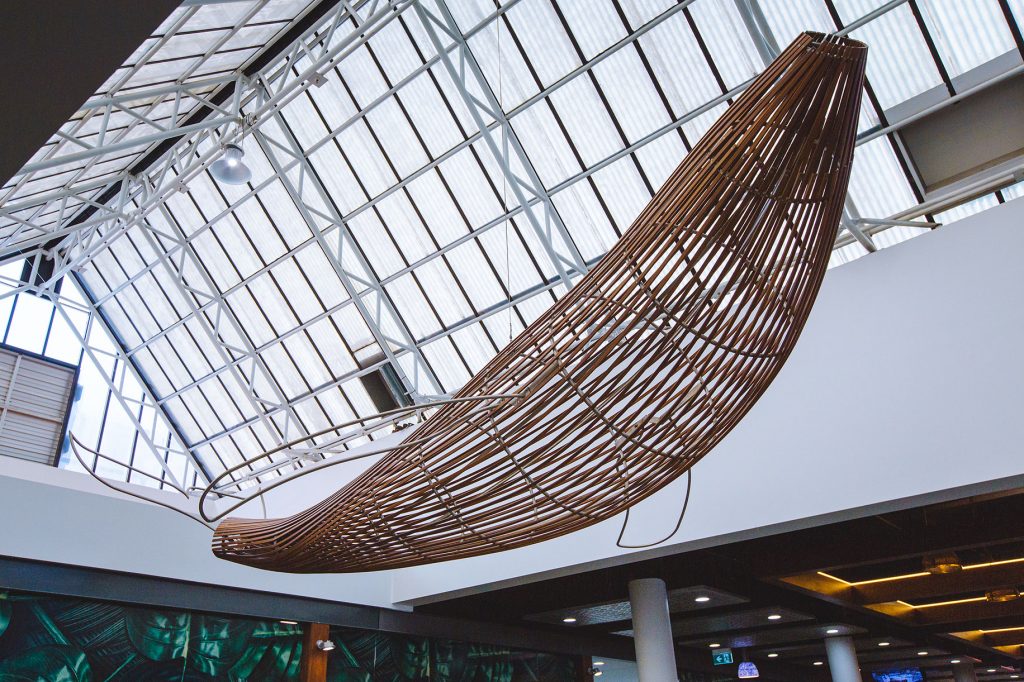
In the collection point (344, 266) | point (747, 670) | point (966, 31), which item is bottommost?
point (747, 670)

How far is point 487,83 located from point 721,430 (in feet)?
24.7

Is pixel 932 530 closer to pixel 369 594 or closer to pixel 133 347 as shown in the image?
pixel 369 594

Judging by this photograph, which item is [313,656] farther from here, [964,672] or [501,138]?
[964,672]

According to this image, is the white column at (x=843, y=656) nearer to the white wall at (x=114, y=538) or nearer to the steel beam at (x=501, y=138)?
the steel beam at (x=501, y=138)

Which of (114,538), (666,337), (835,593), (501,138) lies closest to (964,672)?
(835,593)

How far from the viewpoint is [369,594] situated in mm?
8570

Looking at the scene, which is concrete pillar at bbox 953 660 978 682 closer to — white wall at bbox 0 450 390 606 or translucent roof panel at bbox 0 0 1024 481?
translucent roof panel at bbox 0 0 1024 481

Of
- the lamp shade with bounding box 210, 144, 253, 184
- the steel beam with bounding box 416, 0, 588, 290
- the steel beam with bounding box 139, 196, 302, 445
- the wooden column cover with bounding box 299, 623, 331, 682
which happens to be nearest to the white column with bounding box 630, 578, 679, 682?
the wooden column cover with bounding box 299, 623, 331, 682

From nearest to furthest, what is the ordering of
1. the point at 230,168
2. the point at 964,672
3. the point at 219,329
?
the point at 230,168, the point at 219,329, the point at 964,672

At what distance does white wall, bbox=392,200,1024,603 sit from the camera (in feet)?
16.4

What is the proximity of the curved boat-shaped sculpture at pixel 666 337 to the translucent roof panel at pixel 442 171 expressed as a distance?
5.12 m

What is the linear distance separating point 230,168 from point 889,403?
22.6 ft

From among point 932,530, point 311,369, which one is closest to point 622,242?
point 932,530

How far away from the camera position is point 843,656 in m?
12.2
